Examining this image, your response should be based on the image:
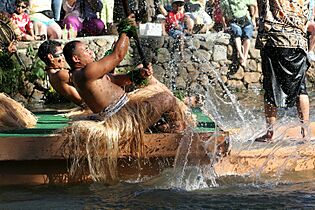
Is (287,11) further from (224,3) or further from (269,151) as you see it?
(224,3)

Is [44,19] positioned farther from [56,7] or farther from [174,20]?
[174,20]

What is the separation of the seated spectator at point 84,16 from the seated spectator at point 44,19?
0.90 feet

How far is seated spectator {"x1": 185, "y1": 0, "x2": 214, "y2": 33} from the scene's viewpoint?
13.8 m

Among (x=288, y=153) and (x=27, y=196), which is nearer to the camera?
(x=27, y=196)

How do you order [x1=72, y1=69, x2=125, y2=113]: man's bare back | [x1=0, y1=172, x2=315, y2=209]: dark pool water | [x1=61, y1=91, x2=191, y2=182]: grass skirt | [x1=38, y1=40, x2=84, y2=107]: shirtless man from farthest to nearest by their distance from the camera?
[x1=38, y1=40, x2=84, y2=107]: shirtless man, [x1=72, y1=69, x2=125, y2=113]: man's bare back, [x1=61, y1=91, x2=191, y2=182]: grass skirt, [x1=0, y1=172, x2=315, y2=209]: dark pool water

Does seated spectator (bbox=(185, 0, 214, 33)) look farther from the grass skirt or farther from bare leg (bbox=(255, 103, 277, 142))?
the grass skirt

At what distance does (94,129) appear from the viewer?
6012mm

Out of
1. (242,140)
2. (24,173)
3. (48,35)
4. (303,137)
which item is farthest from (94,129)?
(48,35)

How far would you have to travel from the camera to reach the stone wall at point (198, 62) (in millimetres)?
13156

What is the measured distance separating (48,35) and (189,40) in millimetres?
2324

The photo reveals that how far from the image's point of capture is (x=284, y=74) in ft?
22.1

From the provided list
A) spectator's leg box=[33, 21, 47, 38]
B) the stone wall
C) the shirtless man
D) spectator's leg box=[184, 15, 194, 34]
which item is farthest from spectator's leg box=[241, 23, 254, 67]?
the shirtless man

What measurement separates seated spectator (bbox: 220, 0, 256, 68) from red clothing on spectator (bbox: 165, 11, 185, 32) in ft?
2.35

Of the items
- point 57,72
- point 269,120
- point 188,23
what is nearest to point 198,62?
point 188,23
